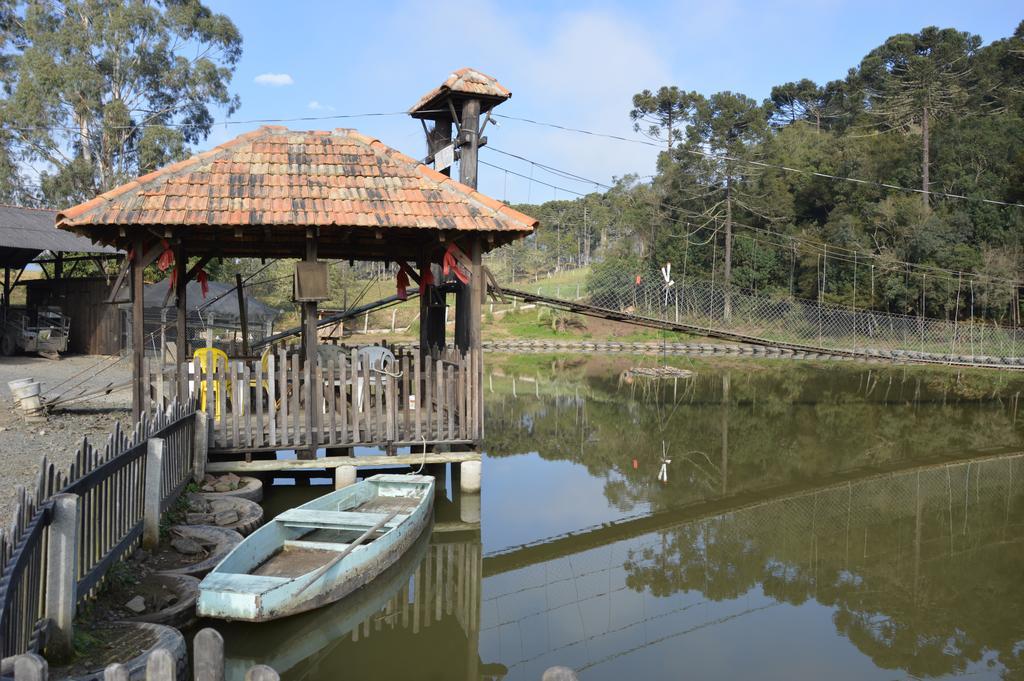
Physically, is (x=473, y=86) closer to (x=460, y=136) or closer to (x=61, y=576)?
(x=460, y=136)

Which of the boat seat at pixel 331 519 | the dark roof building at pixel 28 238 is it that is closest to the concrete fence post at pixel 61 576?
the boat seat at pixel 331 519

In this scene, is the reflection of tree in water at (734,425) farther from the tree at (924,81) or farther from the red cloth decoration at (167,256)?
the tree at (924,81)

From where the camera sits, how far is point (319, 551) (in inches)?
273

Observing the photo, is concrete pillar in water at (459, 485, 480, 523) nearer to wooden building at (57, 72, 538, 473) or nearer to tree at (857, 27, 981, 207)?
wooden building at (57, 72, 538, 473)

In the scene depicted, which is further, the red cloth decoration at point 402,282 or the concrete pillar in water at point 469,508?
the red cloth decoration at point 402,282

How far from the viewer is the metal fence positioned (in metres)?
27.1

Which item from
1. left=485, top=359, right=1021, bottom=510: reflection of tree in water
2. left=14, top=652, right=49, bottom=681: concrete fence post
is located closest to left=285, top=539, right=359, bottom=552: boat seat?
left=14, top=652, right=49, bottom=681: concrete fence post

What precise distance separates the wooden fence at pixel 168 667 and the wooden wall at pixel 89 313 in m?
20.1

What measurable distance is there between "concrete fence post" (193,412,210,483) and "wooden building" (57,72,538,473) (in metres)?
0.31

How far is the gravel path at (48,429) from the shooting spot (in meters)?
8.32

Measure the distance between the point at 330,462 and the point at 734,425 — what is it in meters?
10.1

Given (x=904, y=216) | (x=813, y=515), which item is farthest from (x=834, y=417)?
(x=904, y=216)

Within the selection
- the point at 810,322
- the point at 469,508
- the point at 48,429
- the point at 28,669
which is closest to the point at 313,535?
the point at 469,508

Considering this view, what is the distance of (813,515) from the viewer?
1018 centimetres
